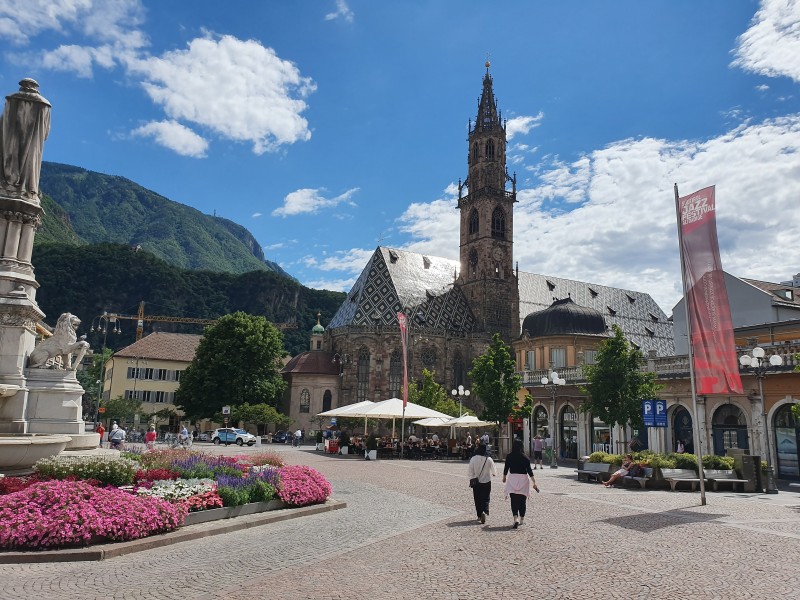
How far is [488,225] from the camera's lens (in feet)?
270

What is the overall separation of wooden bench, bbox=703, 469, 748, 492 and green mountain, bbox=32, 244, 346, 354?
410 feet

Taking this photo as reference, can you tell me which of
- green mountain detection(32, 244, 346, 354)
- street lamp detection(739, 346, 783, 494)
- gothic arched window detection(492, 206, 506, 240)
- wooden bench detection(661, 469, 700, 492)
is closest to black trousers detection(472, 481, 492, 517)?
wooden bench detection(661, 469, 700, 492)

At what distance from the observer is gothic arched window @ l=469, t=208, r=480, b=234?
84287 mm

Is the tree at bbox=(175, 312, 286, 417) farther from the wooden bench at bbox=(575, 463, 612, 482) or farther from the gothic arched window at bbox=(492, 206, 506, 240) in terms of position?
the wooden bench at bbox=(575, 463, 612, 482)

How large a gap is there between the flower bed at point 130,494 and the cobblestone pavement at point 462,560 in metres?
0.70

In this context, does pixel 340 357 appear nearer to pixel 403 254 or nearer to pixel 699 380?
pixel 403 254

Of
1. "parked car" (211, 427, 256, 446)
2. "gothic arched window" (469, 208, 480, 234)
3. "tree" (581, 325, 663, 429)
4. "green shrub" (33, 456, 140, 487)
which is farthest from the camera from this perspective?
"gothic arched window" (469, 208, 480, 234)

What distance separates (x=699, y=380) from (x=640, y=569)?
10227mm

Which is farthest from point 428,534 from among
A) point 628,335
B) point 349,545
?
point 628,335

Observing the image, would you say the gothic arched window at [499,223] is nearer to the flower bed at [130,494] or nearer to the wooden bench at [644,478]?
the wooden bench at [644,478]

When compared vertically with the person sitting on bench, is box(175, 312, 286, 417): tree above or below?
above

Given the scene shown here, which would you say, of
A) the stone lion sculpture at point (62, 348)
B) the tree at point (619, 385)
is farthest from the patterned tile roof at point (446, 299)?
the stone lion sculpture at point (62, 348)

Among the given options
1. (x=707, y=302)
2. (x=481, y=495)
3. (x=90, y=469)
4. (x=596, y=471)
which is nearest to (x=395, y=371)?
(x=596, y=471)

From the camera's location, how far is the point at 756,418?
2822 centimetres
